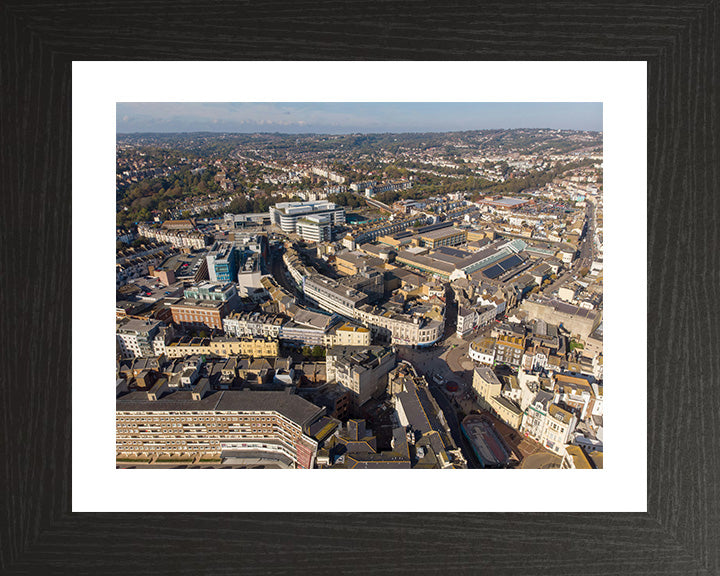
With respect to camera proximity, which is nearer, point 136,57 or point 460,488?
point 136,57

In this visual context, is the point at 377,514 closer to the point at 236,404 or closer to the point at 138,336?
the point at 236,404

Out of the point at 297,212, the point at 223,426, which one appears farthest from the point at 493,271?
the point at 223,426

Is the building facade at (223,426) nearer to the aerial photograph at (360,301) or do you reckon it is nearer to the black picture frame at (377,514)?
the aerial photograph at (360,301)

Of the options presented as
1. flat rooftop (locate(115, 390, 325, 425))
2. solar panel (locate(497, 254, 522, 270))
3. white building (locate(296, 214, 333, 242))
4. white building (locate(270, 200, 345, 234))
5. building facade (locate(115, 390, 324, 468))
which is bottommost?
building facade (locate(115, 390, 324, 468))

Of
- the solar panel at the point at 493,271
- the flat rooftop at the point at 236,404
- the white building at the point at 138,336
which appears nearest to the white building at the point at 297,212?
the solar panel at the point at 493,271

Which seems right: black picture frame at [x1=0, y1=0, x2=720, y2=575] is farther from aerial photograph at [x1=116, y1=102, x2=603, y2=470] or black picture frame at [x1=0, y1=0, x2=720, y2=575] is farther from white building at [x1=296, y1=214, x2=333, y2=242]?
white building at [x1=296, y1=214, x2=333, y2=242]

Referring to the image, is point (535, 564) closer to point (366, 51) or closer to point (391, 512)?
point (391, 512)

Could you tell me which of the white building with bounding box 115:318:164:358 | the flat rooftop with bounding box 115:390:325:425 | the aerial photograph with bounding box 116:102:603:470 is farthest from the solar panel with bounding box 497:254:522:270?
the white building with bounding box 115:318:164:358

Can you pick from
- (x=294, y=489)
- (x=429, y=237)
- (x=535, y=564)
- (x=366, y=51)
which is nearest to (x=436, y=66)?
(x=366, y=51)
